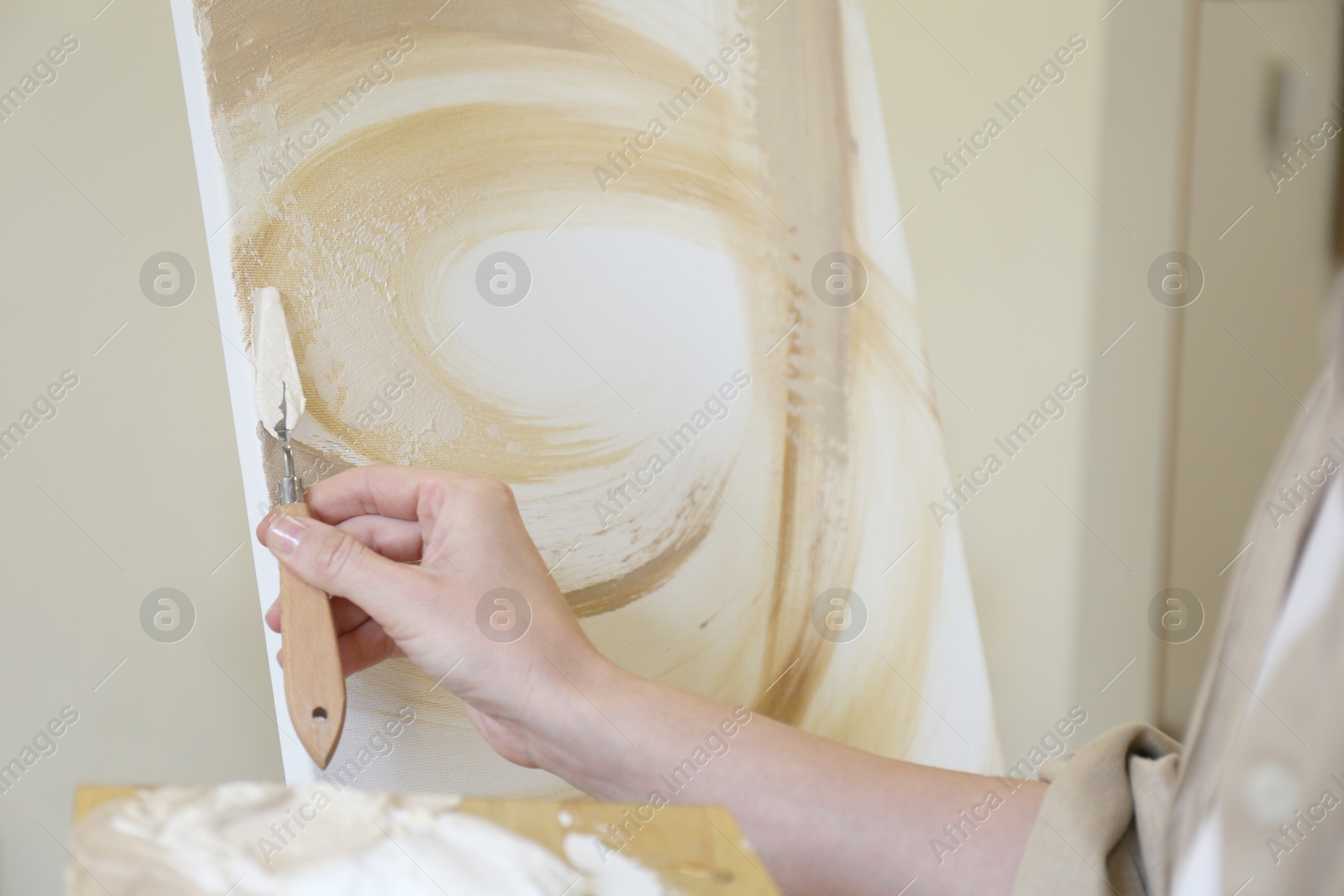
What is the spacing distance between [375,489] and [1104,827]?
1.80 feet

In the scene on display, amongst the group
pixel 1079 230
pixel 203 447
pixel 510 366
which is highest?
pixel 1079 230

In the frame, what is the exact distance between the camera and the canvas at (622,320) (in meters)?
0.70

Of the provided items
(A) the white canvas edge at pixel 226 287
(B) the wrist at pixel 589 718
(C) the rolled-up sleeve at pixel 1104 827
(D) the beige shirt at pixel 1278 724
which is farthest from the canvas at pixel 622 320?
(D) the beige shirt at pixel 1278 724

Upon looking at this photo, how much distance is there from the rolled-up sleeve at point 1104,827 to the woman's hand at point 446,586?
1.06ft

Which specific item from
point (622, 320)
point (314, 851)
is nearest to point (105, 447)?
point (622, 320)

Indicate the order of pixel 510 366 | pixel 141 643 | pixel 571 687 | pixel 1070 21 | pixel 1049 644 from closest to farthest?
pixel 571 687
pixel 510 366
pixel 141 643
pixel 1070 21
pixel 1049 644

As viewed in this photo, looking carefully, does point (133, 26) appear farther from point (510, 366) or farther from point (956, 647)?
point (956, 647)

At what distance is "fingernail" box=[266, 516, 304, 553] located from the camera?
2.07 feet

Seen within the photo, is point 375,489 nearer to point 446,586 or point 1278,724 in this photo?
point 446,586

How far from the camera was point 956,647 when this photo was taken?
38.4 inches

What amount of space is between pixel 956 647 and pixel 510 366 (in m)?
0.59

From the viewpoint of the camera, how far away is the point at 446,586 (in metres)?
0.63

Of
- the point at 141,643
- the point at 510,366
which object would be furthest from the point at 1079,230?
the point at 141,643

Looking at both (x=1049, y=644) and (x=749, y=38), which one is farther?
(x=1049, y=644)
